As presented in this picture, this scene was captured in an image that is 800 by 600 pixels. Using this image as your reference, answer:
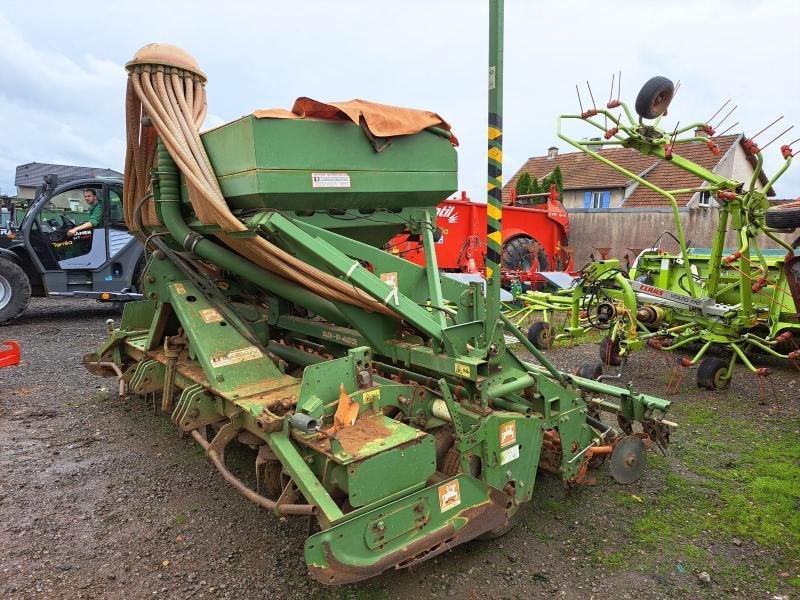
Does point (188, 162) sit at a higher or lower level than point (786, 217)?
higher

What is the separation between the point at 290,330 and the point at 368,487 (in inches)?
73.0

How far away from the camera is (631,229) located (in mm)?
12148

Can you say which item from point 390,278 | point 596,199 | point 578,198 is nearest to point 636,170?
point 596,199

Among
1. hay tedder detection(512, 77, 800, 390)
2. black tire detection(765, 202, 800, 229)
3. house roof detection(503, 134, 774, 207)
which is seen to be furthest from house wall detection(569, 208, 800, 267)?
black tire detection(765, 202, 800, 229)

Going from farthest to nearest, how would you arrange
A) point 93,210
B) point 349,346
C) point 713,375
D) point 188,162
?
point 93,210 → point 713,375 → point 349,346 → point 188,162

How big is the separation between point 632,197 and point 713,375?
1634 centimetres

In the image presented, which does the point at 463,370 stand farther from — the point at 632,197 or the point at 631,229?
the point at 632,197

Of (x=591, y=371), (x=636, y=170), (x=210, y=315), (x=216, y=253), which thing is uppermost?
(x=636, y=170)

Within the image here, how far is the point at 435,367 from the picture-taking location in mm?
2994

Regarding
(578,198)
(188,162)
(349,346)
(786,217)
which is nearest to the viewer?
(188,162)

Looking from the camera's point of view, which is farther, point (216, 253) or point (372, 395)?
point (216, 253)

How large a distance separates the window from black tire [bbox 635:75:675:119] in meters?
16.9

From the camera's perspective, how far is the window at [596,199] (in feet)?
70.0

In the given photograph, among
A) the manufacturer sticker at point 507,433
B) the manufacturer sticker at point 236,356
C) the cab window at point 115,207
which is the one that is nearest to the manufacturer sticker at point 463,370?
the manufacturer sticker at point 507,433
